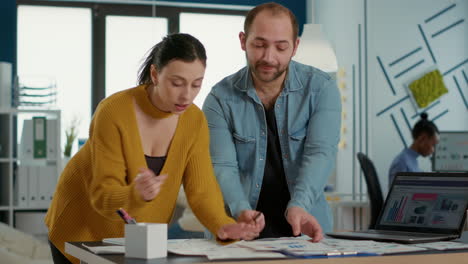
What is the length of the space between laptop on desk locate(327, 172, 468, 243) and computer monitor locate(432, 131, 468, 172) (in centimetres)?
440

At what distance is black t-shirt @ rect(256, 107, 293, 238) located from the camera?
88.9 inches

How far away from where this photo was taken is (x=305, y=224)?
192 centimetres

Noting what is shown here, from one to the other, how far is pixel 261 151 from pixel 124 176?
553 millimetres

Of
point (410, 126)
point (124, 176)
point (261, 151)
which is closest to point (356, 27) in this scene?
point (410, 126)

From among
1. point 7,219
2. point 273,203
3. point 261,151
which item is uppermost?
point 261,151

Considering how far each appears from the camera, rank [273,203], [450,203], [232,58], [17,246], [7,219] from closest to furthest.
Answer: [450,203], [273,203], [17,246], [7,219], [232,58]

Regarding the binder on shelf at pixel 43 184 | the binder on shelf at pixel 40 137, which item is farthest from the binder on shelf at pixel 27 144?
the binder on shelf at pixel 43 184

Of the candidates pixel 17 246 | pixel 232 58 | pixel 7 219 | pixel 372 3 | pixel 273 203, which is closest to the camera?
pixel 273 203

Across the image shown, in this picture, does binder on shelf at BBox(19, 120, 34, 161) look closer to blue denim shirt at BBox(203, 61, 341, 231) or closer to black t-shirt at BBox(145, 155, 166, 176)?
blue denim shirt at BBox(203, 61, 341, 231)

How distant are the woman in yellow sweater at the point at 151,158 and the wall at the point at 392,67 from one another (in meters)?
4.79

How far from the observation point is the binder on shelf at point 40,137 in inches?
235

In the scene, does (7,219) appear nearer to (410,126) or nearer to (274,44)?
(410,126)

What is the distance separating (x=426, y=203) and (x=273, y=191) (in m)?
Result: 0.45

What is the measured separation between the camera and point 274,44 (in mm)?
2145
